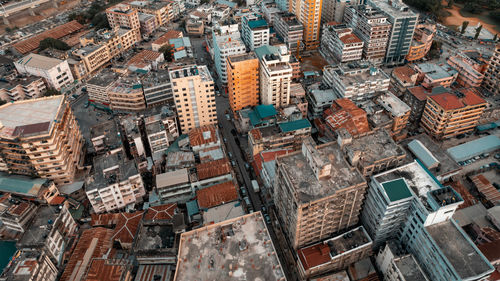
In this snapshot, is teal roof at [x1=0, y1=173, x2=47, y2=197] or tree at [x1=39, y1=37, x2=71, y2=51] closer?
teal roof at [x1=0, y1=173, x2=47, y2=197]

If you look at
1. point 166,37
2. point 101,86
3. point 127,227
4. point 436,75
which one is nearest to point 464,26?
point 436,75

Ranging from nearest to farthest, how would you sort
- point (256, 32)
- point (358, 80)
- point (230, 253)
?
point (230, 253)
point (358, 80)
point (256, 32)

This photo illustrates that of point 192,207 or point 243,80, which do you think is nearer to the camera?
point 192,207

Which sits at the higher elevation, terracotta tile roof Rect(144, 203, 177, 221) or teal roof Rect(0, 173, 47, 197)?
teal roof Rect(0, 173, 47, 197)

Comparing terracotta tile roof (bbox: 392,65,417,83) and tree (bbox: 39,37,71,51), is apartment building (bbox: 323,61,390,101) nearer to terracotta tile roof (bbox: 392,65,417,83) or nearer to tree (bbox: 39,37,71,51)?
terracotta tile roof (bbox: 392,65,417,83)

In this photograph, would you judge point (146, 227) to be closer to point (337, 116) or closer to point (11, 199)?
point (11, 199)

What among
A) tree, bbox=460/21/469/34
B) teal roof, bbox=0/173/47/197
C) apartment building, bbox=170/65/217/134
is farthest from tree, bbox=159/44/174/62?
tree, bbox=460/21/469/34

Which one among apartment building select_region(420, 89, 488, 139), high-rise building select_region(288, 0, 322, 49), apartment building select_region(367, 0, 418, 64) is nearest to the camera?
apartment building select_region(420, 89, 488, 139)

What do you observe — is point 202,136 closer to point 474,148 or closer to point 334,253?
point 334,253
